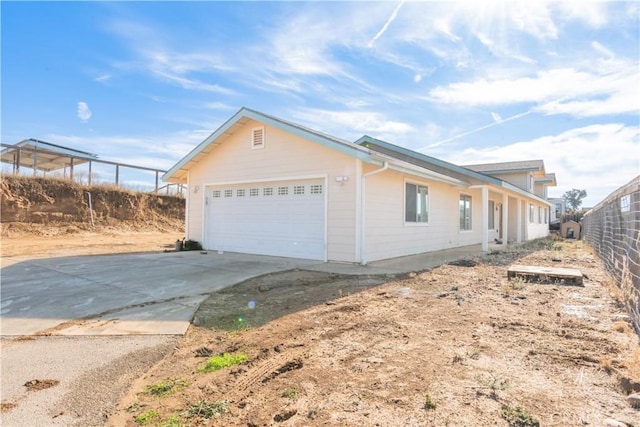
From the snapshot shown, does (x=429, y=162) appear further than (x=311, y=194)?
Yes

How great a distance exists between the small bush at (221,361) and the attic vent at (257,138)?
323 inches

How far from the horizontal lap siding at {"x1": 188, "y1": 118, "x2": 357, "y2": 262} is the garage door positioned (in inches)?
12.7

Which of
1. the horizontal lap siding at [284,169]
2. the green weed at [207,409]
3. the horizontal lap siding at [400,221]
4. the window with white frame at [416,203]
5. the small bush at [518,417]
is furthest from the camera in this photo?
the window with white frame at [416,203]

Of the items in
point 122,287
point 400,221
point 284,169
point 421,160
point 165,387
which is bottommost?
point 165,387

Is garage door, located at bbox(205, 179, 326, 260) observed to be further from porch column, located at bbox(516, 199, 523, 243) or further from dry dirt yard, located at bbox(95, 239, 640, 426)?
porch column, located at bbox(516, 199, 523, 243)

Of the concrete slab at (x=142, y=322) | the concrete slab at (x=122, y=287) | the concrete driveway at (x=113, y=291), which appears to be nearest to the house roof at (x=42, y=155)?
the concrete slab at (x=122, y=287)

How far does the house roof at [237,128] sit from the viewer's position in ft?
27.5

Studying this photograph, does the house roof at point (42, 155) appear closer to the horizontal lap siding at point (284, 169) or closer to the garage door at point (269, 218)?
the horizontal lap siding at point (284, 169)

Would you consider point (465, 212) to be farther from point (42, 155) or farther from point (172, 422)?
point (42, 155)

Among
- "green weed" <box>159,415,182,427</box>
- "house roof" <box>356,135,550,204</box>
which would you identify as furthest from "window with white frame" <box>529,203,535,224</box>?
"green weed" <box>159,415,182,427</box>

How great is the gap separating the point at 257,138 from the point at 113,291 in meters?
6.34

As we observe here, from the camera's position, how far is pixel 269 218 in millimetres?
10609

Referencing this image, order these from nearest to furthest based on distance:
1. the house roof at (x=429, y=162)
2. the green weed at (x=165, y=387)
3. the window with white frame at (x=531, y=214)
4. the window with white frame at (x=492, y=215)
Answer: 1. the green weed at (x=165, y=387)
2. the house roof at (x=429, y=162)
3. the window with white frame at (x=492, y=215)
4. the window with white frame at (x=531, y=214)

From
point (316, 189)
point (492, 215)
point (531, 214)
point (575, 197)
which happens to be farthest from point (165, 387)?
point (575, 197)
